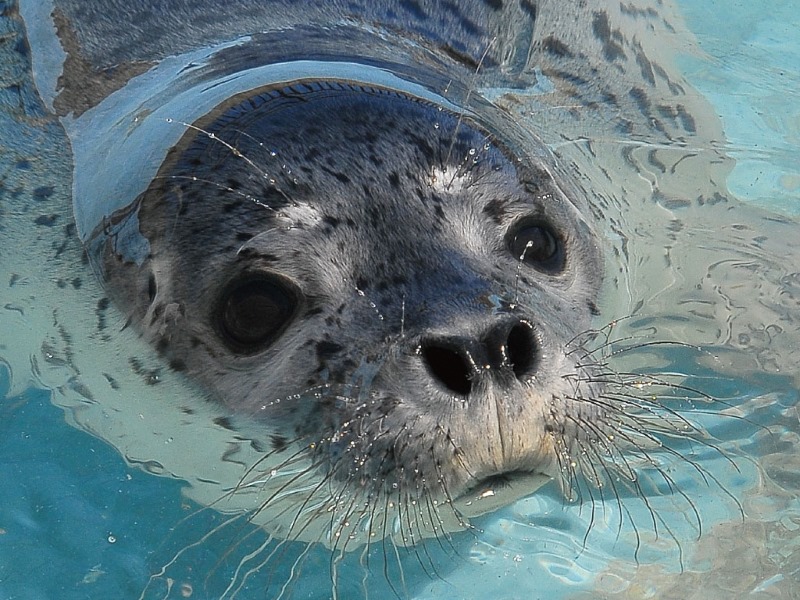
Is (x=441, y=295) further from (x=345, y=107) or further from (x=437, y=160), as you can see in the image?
(x=345, y=107)

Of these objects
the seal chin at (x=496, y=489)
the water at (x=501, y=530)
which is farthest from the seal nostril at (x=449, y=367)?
the water at (x=501, y=530)

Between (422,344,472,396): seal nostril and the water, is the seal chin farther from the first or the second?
the water

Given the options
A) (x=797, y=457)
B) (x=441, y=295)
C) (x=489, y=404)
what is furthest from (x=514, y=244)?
(x=797, y=457)

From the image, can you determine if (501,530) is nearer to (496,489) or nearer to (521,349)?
(496,489)

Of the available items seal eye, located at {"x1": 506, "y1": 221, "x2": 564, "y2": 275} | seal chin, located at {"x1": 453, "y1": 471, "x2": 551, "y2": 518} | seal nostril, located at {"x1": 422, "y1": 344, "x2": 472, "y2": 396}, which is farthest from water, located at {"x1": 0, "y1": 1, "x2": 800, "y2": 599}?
seal nostril, located at {"x1": 422, "y1": 344, "x2": 472, "y2": 396}

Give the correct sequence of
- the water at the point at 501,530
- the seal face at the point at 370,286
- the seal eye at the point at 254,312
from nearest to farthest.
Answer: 1. the seal face at the point at 370,286
2. the seal eye at the point at 254,312
3. the water at the point at 501,530

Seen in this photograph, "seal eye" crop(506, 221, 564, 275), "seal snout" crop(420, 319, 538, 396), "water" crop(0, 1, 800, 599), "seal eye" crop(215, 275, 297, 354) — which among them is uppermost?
"seal eye" crop(506, 221, 564, 275)

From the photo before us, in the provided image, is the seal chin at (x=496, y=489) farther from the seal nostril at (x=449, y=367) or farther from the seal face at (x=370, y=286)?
the seal nostril at (x=449, y=367)
